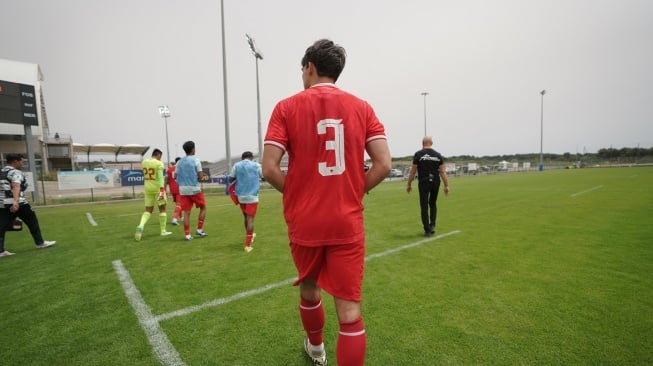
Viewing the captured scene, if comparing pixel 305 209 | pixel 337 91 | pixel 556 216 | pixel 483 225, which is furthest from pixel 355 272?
pixel 556 216

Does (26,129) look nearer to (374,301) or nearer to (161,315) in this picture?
(161,315)

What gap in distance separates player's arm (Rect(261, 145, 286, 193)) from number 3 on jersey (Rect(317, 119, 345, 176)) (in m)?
0.27

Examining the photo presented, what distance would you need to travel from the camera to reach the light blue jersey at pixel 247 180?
20.8 ft

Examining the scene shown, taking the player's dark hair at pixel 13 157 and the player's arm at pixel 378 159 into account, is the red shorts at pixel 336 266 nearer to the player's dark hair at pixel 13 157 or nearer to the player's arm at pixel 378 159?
the player's arm at pixel 378 159

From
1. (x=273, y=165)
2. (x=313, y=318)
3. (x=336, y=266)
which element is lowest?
(x=313, y=318)

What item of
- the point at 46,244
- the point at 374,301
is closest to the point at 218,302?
the point at 374,301

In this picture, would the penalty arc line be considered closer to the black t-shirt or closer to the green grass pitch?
the green grass pitch

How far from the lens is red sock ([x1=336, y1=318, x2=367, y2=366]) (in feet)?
5.82

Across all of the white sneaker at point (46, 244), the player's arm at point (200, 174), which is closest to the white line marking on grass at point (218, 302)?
the player's arm at point (200, 174)

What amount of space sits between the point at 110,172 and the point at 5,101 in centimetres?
628

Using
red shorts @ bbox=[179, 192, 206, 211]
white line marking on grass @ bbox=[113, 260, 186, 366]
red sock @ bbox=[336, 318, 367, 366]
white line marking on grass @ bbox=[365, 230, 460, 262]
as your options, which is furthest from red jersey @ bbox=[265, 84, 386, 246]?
red shorts @ bbox=[179, 192, 206, 211]

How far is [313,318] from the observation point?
91.9 inches

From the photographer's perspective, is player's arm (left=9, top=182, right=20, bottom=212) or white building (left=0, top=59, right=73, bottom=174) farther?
white building (left=0, top=59, right=73, bottom=174)

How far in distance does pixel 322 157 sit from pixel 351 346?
1124 millimetres
